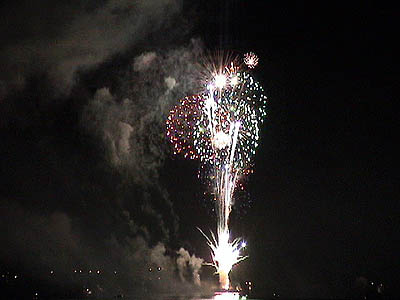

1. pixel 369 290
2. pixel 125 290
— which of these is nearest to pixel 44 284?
pixel 125 290

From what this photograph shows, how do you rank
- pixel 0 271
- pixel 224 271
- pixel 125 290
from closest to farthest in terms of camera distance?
pixel 224 271 < pixel 0 271 < pixel 125 290

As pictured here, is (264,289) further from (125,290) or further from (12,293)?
(12,293)

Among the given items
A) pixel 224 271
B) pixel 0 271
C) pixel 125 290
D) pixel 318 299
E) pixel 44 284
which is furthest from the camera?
pixel 125 290

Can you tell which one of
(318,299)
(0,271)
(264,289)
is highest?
Answer: (264,289)

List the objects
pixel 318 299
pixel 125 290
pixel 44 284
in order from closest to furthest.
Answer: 1. pixel 318 299
2. pixel 44 284
3. pixel 125 290

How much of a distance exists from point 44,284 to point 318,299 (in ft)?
217

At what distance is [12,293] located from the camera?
10825 cm

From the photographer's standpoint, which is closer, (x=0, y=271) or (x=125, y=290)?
(x=0, y=271)

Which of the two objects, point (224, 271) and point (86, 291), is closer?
point (224, 271)

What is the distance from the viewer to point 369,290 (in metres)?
130

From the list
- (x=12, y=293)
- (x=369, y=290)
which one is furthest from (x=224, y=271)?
(x=369, y=290)

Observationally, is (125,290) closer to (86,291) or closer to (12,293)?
(86,291)

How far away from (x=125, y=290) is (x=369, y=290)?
72.9 metres

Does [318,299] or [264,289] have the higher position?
[264,289]
